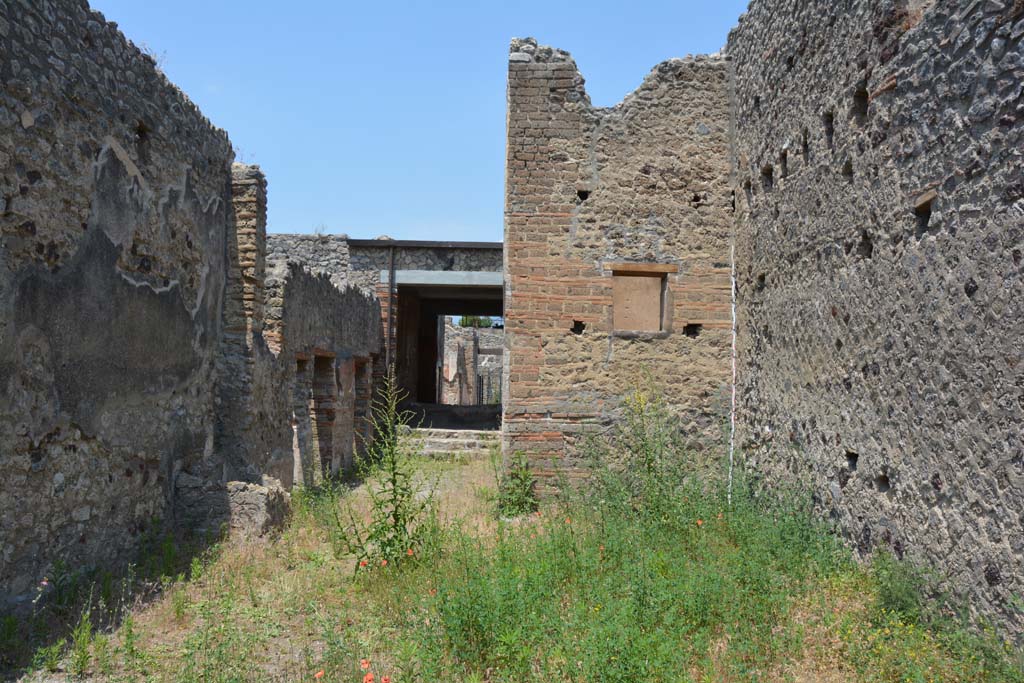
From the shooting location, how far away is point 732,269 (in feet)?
24.1

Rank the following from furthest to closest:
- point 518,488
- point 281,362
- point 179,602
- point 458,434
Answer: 1. point 458,434
2. point 281,362
3. point 518,488
4. point 179,602

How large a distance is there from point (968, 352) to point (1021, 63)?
134cm

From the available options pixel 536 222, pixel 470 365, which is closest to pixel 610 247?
pixel 536 222

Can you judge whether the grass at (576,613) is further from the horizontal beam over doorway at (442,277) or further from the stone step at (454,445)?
the horizontal beam over doorway at (442,277)

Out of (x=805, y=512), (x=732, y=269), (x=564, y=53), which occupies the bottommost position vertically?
(x=805, y=512)

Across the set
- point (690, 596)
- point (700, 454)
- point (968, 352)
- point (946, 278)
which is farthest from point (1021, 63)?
point (700, 454)

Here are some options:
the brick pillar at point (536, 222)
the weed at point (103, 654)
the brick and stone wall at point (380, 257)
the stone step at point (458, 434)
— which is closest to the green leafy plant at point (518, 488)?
the brick pillar at point (536, 222)

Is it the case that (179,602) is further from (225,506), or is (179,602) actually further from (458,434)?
(458,434)

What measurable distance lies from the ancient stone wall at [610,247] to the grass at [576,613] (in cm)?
139

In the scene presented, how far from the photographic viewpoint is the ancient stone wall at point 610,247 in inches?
284

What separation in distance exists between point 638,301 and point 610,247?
57 centimetres

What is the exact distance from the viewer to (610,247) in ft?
24.1

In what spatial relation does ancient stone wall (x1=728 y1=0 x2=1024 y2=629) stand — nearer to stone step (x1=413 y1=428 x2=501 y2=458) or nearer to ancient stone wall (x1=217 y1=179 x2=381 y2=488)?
ancient stone wall (x1=217 y1=179 x2=381 y2=488)

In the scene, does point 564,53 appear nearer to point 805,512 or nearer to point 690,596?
point 805,512
